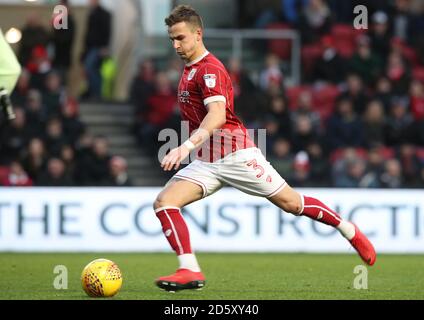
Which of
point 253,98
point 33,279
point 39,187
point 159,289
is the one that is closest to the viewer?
point 159,289

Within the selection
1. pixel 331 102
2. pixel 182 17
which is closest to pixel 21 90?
pixel 331 102

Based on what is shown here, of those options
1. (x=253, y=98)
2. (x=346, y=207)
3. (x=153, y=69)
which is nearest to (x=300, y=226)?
(x=346, y=207)

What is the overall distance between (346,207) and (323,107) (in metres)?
4.03

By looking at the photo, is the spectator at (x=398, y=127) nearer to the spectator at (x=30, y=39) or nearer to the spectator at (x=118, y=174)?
the spectator at (x=118, y=174)

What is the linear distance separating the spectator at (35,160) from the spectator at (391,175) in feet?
17.2

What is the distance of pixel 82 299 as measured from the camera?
8.99 metres

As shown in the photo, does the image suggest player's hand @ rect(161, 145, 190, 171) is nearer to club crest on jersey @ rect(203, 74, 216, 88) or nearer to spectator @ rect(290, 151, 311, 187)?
club crest on jersey @ rect(203, 74, 216, 88)

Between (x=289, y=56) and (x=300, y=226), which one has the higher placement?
(x=289, y=56)

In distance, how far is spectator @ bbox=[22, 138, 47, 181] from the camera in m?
16.9

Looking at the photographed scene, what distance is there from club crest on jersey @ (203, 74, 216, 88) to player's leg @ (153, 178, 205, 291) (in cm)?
90

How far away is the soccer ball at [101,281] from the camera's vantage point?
358 inches

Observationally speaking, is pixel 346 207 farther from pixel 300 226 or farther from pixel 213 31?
pixel 213 31

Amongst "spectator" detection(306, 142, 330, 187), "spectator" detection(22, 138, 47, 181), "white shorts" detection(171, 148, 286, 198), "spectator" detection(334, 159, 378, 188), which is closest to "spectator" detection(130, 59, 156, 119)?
"spectator" detection(22, 138, 47, 181)

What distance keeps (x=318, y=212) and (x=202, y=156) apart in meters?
1.24
